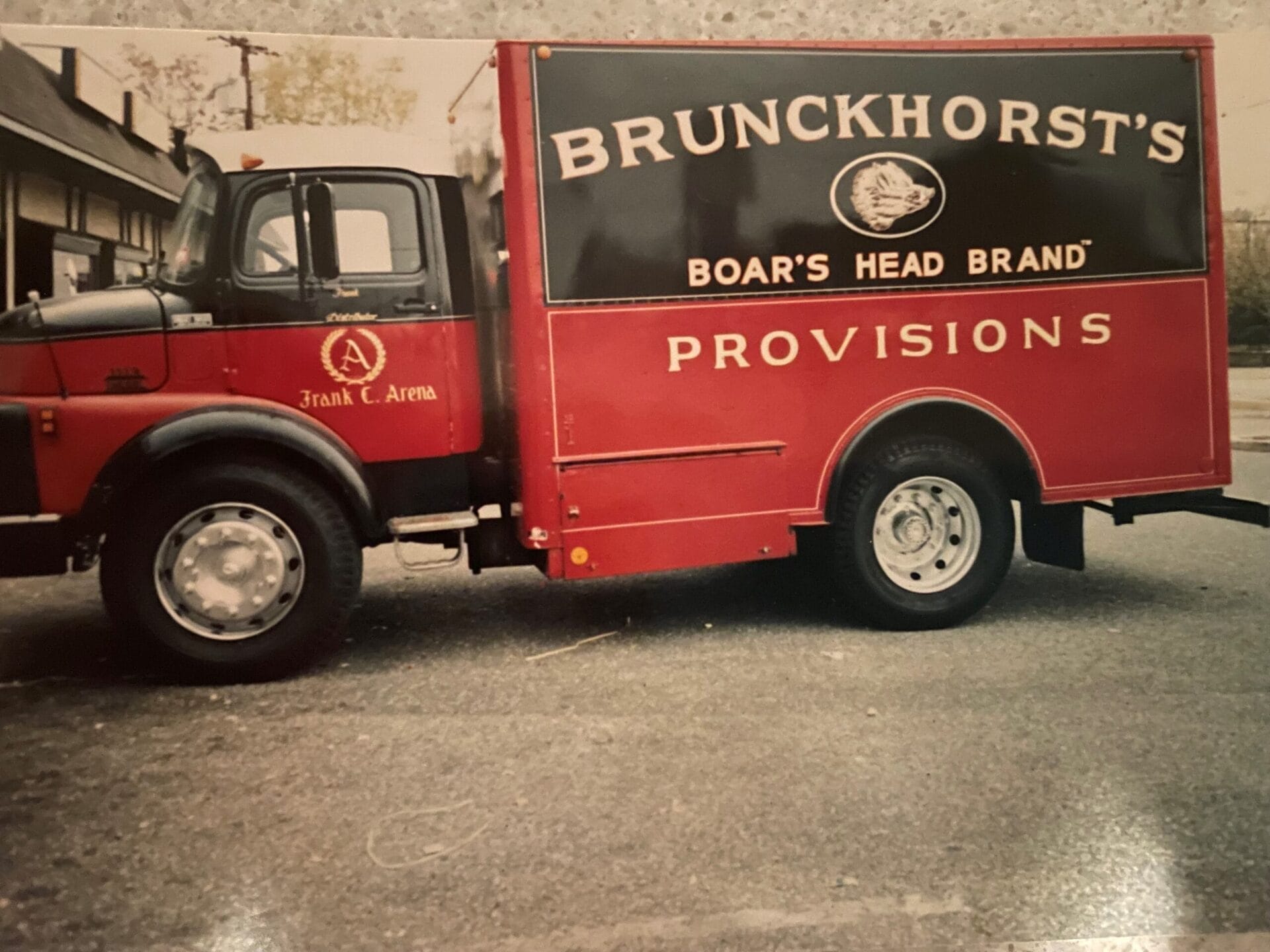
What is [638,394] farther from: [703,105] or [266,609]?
[266,609]

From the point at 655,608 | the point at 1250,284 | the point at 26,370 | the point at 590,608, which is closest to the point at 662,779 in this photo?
the point at 590,608

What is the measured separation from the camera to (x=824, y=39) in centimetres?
219

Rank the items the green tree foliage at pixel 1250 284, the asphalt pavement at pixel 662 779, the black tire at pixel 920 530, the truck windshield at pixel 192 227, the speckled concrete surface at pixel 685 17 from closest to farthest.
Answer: the asphalt pavement at pixel 662 779, the speckled concrete surface at pixel 685 17, the truck windshield at pixel 192 227, the green tree foliage at pixel 1250 284, the black tire at pixel 920 530

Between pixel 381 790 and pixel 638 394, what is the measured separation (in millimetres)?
1160

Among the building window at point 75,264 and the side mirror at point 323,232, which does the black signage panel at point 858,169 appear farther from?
the building window at point 75,264

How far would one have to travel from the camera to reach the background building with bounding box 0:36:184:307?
1.86m

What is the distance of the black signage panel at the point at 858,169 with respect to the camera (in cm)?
233

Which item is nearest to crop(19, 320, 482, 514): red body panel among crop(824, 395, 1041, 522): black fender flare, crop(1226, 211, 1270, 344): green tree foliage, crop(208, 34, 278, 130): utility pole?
crop(208, 34, 278, 130): utility pole

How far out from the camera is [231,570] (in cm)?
277

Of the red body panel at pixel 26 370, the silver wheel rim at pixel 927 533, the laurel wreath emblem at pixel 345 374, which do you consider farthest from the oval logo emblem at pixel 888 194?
the red body panel at pixel 26 370

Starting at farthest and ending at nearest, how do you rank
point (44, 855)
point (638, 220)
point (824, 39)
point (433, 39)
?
point (638, 220)
point (824, 39)
point (433, 39)
point (44, 855)

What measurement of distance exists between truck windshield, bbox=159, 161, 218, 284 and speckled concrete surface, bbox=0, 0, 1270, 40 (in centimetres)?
27

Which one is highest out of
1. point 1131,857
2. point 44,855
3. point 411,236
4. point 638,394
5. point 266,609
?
point 411,236

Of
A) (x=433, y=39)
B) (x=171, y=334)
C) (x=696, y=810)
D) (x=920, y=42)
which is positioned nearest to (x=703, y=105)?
(x=920, y=42)
